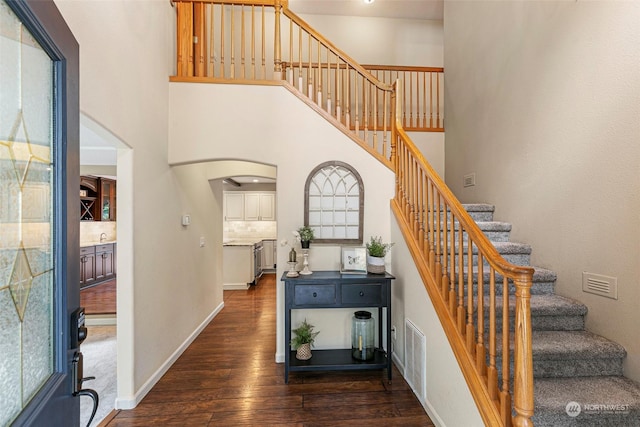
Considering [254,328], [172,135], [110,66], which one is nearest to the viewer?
[110,66]

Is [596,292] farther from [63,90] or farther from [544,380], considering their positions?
[63,90]

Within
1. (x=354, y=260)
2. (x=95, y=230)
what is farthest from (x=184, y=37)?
(x=95, y=230)

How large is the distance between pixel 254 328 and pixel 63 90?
3.58 meters

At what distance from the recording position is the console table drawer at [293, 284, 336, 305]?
2.71 m

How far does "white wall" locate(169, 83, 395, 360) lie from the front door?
208 centimetres

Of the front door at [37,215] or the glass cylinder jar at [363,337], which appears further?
the glass cylinder jar at [363,337]

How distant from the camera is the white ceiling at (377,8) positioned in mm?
5367

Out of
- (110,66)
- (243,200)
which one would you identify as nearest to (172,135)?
(110,66)

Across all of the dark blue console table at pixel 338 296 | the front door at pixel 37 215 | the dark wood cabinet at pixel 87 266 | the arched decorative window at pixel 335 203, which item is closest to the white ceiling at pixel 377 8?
the arched decorative window at pixel 335 203

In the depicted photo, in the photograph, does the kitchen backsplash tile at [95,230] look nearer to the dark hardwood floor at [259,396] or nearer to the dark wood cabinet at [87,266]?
the dark wood cabinet at [87,266]

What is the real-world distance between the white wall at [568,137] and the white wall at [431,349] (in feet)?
3.44

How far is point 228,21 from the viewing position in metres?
5.43

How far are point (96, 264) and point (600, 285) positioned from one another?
322 inches

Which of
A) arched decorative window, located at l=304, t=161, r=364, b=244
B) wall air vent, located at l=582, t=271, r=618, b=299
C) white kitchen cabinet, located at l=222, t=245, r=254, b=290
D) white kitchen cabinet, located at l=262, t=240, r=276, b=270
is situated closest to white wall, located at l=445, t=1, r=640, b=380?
wall air vent, located at l=582, t=271, r=618, b=299
